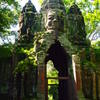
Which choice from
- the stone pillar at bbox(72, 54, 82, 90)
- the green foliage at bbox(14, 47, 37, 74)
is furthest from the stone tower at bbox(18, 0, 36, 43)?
the stone pillar at bbox(72, 54, 82, 90)

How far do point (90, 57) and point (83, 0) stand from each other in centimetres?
1351

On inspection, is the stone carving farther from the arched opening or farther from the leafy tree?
the leafy tree

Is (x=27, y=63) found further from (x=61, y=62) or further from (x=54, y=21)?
(x=61, y=62)

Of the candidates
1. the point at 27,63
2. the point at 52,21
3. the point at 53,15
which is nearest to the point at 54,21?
the point at 52,21

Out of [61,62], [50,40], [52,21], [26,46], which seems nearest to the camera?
[50,40]

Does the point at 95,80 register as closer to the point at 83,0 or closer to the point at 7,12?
the point at 7,12

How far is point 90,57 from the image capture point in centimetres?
1585

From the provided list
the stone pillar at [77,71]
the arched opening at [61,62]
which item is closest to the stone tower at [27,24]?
the arched opening at [61,62]

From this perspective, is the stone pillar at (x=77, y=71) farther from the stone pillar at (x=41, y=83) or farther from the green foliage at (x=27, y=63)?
the green foliage at (x=27, y=63)

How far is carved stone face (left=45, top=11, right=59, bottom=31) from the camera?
13.8 meters

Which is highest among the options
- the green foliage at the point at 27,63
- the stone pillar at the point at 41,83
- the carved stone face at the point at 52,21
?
the carved stone face at the point at 52,21

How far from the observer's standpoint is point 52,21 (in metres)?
14.1

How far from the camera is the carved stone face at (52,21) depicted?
13844mm

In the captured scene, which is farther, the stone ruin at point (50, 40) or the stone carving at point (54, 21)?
the stone carving at point (54, 21)
